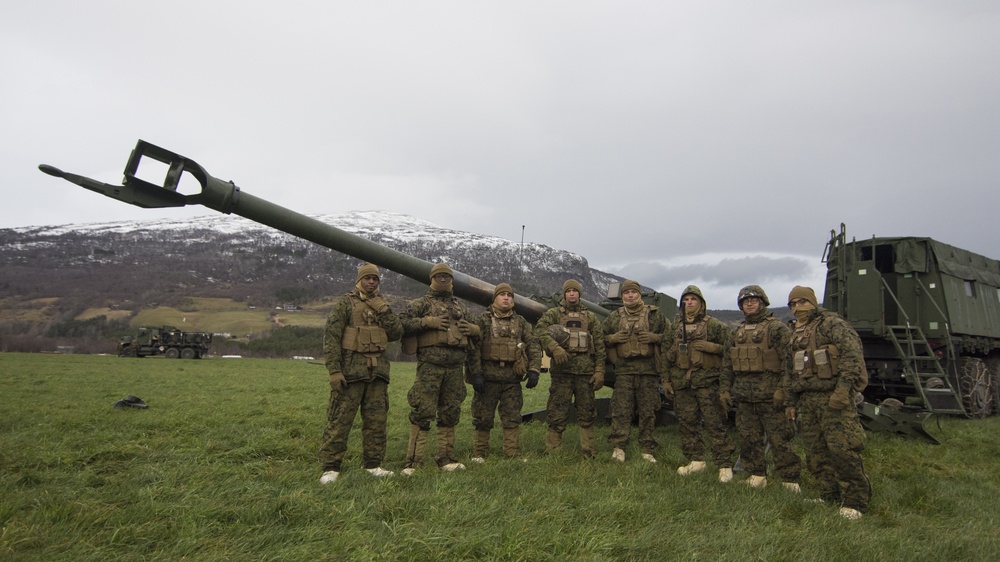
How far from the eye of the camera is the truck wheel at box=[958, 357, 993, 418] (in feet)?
36.1

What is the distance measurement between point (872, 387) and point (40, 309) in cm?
9291

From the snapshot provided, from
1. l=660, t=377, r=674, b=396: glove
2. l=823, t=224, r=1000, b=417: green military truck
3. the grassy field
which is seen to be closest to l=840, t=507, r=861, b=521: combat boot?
the grassy field

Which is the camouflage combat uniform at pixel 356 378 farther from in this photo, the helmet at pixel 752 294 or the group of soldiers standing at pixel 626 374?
the helmet at pixel 752 294

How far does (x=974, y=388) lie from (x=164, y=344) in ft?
115

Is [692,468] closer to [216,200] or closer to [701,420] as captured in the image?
[701,420]

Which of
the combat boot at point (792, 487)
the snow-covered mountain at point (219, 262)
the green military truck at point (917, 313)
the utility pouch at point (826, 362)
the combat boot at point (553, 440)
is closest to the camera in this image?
the utility pouch at point (826, 362)

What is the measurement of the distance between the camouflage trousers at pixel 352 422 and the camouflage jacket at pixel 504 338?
52.0 inches

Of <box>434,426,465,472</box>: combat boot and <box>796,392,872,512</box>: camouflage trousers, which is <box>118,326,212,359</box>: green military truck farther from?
<box>796,392,872,512</box>: camouflage trousers

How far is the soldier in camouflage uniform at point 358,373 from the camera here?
568 cm

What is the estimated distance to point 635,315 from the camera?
23.6 ft

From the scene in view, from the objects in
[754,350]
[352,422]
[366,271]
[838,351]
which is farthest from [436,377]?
[838,351]

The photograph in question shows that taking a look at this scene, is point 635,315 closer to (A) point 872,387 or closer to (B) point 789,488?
(B) point 789,488

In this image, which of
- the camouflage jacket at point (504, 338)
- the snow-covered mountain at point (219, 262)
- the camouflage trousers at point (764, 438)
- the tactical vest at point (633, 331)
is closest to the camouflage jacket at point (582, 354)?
the camouflage jacket at point (504, 338)

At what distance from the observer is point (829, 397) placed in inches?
205
